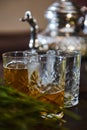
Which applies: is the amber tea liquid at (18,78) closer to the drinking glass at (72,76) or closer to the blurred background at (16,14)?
the drinking glass at (72,76)

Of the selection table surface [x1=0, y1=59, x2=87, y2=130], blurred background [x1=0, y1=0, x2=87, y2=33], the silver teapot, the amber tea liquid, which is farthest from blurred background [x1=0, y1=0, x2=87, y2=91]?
the amber tea liquid

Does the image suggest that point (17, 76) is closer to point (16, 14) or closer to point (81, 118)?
point (81, 118)

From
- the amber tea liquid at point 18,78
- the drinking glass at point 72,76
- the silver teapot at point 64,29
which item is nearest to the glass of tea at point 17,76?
the amber tea liquid at point 18,78

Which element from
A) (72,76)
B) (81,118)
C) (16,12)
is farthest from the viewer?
(16,12)

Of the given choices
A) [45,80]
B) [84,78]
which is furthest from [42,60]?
[84,78]

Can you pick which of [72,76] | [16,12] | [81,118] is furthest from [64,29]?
[16,12]

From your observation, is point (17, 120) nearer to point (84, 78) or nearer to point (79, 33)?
point (84, 78)

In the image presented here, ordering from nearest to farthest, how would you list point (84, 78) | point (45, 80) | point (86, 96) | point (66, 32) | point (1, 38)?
point (45, 80), point (86, 96), point (84, 78), point (66, 32), point (1, 38)

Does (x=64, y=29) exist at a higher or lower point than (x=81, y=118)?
higher
